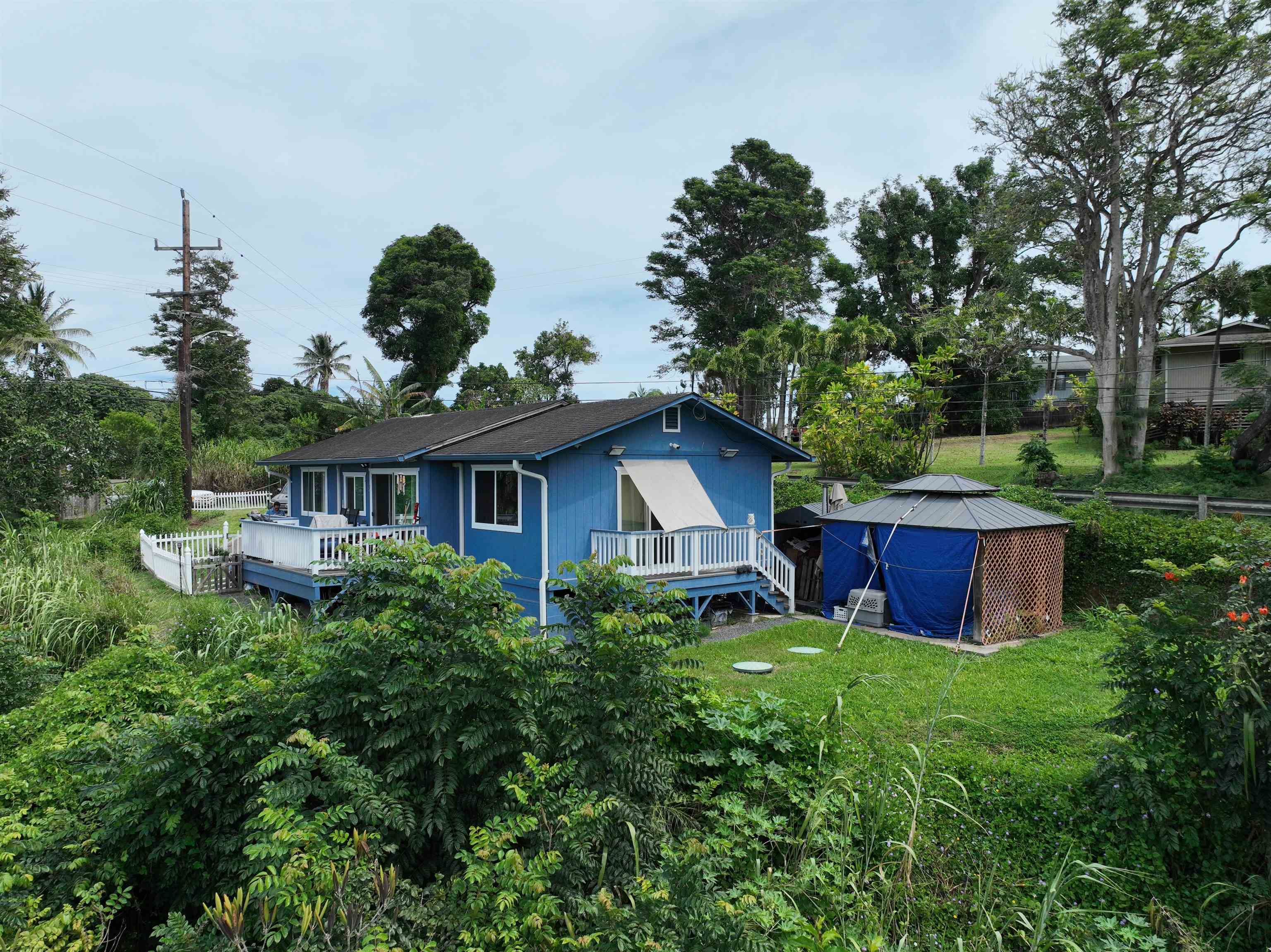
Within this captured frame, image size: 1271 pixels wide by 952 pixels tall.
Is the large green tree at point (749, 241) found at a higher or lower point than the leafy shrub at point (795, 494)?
higher

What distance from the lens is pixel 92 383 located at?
180 feet

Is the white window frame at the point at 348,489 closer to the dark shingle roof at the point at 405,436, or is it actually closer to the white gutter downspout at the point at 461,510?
the dark shingle roof at the point at 405,436

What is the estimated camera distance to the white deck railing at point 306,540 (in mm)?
13508

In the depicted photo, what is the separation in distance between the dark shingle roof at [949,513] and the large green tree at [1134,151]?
16767 mm

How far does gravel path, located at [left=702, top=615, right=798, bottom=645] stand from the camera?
12344 mm

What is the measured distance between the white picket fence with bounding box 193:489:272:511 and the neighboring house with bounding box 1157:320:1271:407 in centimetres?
3747

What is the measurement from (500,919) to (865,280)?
43757mm

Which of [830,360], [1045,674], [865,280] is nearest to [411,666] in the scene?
[1045,674]

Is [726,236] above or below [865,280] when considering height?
above

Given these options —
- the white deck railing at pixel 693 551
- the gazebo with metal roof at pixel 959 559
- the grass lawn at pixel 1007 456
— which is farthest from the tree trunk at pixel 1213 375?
the white deck railing at pixel 693 551

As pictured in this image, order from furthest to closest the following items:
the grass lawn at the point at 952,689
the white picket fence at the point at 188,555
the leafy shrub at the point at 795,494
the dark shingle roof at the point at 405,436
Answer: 1. the leafy shrub at the point at 795,494
2. the dark shingle roof at the point at 405,436
3. the white picket fence at the point at 188,555
4. the grass lawn at the point at 952,689

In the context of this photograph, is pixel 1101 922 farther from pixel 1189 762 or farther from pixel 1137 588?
pixel 1137 588

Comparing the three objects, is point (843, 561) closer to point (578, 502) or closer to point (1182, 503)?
point (578, 502)

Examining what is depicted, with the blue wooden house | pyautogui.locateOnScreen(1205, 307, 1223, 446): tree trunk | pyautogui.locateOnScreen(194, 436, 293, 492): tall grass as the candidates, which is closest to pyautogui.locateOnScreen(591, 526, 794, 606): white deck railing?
the blue wooden house
